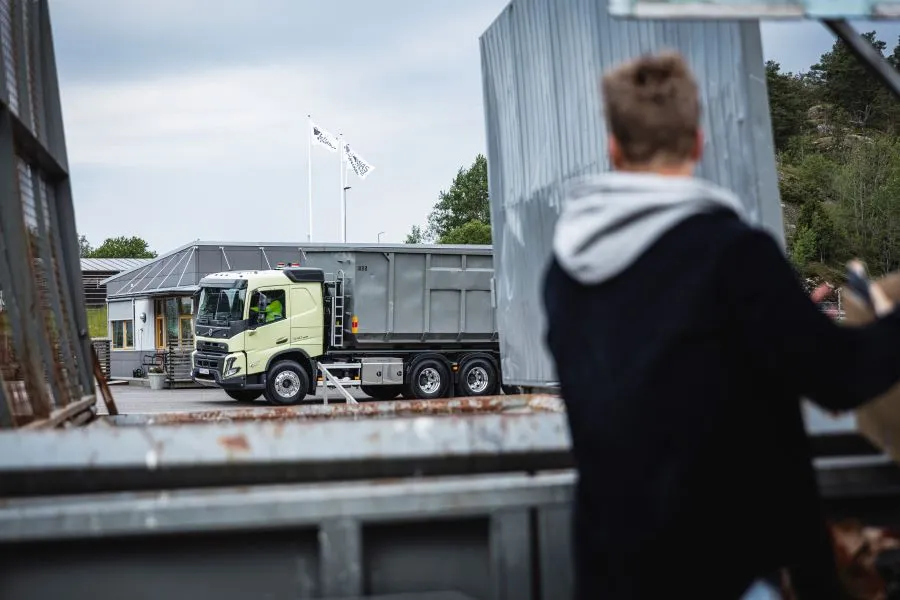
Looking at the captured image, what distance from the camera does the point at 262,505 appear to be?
7.02 feet

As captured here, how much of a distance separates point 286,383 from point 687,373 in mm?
21128

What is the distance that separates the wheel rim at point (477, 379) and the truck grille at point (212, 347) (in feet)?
19.2

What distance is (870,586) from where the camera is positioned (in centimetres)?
218

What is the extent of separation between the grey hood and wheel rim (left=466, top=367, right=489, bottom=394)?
2220 cm

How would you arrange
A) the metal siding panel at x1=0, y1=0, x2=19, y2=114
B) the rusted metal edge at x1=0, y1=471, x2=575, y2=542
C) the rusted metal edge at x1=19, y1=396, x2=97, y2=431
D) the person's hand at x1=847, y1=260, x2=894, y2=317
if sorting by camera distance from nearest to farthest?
1. the person's hand at x1=847, y1=260, x2=894, y2=317
2. the rusted metal edge at x1=0, y1=471, x2=575, y2=542
3. the rusted metal edge at x1=19, y1=396, x2=97, y2=431
4. the metal siding panel at x1=0, y1=0, x2=19, y2=114

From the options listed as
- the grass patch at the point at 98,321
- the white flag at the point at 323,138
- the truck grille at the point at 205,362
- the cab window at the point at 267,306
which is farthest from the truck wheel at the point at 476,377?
the grass patch at the point at 98,321

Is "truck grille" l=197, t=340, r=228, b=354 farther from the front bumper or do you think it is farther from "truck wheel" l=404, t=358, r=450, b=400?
"truck wheel" l=404, t=358, r=450, b=400

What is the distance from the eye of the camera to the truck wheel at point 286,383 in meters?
22.1

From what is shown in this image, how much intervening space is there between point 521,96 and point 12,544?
160 inches

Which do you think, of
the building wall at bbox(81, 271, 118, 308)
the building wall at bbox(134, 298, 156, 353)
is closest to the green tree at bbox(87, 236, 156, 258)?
the building wall at bbox(81, 271, 118, 308)

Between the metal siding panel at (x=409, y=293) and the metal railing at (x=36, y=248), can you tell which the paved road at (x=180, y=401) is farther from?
the metal railing at (x=36, y=248)

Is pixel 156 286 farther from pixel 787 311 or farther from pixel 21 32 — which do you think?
pixel 787 311

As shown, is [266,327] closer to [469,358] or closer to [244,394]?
[244,394]

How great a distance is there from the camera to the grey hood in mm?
1706
